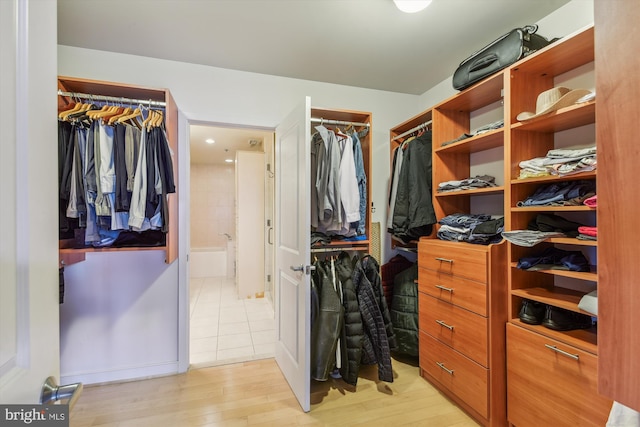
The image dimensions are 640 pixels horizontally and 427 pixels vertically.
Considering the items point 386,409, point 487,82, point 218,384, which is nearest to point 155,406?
point 218,384

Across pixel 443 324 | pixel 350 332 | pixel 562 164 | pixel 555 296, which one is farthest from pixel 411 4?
pixel 350 332

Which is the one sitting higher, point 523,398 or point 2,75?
point 2,75

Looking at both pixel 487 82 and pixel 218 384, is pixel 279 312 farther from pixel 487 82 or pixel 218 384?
pixel 487 82

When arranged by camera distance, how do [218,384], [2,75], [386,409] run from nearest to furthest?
1. [2,75]
2. [386,409]
3. [218,384]

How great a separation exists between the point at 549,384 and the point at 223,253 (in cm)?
514

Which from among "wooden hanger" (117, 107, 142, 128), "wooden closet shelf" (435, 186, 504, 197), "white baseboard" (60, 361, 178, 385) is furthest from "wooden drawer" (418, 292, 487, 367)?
"wooden hanger" (117, 107, 142, 128)

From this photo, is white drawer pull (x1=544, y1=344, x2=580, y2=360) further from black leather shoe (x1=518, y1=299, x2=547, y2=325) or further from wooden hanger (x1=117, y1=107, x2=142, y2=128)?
wooden hanger (x1=117, y1=107, x2=142, y2=128)

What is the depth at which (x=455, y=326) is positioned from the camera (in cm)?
177

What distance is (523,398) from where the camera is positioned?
1433 millimetres

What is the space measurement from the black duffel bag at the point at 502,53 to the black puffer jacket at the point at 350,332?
1.55 metres

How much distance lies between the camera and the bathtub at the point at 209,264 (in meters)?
5.34

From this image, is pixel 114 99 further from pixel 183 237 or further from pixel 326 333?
pixel 326 333

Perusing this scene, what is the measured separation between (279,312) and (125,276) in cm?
120

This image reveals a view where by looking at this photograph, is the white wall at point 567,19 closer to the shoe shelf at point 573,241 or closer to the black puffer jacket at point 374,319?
the shoe shelf at point 573,241
